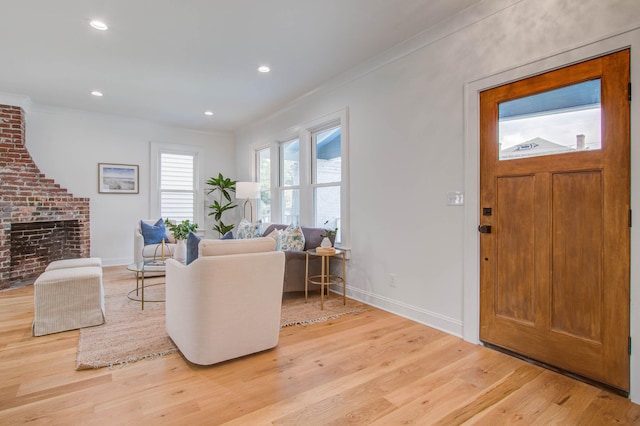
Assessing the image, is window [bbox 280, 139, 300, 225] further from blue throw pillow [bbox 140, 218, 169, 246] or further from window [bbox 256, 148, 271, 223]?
blue throw pillow [bbox 140, 218, 169, 246]

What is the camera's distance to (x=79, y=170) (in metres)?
5.64

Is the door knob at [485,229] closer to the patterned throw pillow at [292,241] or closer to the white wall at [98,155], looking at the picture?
the patterned throw pillow at [292,241]

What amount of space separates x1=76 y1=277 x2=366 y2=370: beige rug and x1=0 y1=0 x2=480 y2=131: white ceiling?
2700mm


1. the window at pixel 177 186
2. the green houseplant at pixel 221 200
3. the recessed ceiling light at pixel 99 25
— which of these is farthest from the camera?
the green houseplant at pixel 221 200

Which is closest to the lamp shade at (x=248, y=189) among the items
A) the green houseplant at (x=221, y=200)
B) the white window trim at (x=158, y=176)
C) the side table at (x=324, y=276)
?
the green houseplant at (x=221, y=200)

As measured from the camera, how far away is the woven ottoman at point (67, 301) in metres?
2.81

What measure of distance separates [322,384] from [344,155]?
2718 millimetres

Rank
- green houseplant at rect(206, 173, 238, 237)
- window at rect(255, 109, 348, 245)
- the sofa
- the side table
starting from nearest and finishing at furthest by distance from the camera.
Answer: the side table → the sofa → window at rect(255, 109, 348, 245) → green houseplant at rect(206, 173, 238, 237)

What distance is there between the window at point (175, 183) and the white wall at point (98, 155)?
0.46ft

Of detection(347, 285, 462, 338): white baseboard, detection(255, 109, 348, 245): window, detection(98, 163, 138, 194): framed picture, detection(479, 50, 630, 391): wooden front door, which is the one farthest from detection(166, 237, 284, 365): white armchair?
detection(98, 163, 138, 194): framed picture

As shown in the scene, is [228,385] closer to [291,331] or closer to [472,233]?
[291,331]

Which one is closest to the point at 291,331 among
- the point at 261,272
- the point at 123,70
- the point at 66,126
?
the point at 261,272

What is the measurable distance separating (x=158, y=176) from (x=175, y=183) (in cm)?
34

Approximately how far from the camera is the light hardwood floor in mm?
1731
